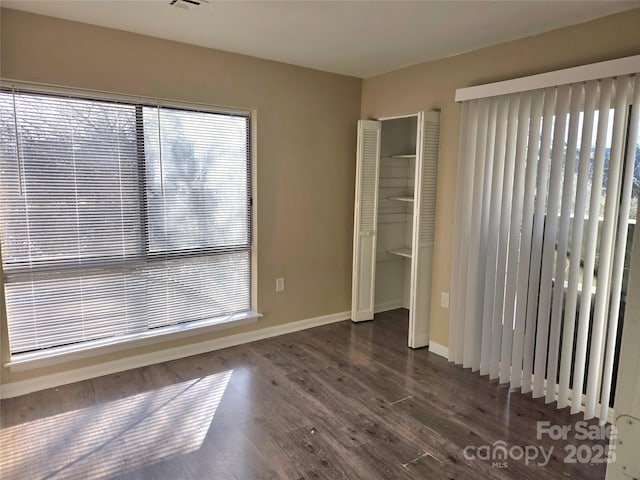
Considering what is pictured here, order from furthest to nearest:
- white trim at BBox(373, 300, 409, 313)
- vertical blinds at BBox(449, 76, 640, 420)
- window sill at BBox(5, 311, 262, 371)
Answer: white trim at BBox(373, 300, 409, 313) → window sill at BBox(5, 311, 262, 371) → vertical blinds at BBox(449, 76, 640, 420)

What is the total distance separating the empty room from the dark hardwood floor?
0.6 inches

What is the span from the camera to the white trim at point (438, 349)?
142 inches

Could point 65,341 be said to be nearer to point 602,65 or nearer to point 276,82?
point 276,82

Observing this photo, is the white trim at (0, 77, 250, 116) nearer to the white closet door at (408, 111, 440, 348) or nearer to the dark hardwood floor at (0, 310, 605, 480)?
the white closet door at (408, 111, 440, 348)

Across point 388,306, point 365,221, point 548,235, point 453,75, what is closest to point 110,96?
point 365,221

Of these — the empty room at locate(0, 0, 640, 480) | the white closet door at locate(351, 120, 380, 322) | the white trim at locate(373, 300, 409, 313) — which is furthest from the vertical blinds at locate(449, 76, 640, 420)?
the white trim at locate(373, 300, 409, 313)

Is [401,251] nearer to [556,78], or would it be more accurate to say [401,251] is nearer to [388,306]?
[388,306]

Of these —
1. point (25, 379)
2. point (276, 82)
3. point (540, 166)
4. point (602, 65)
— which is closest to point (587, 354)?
point (540, 166)

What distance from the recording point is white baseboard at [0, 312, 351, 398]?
2.89 m

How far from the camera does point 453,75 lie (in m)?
3.38

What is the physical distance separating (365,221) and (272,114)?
132cm

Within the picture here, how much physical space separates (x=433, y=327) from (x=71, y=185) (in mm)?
2973

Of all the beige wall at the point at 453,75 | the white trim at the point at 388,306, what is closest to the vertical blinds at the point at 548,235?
the beige wall at the point at 453,75

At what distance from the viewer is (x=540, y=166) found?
276cm
